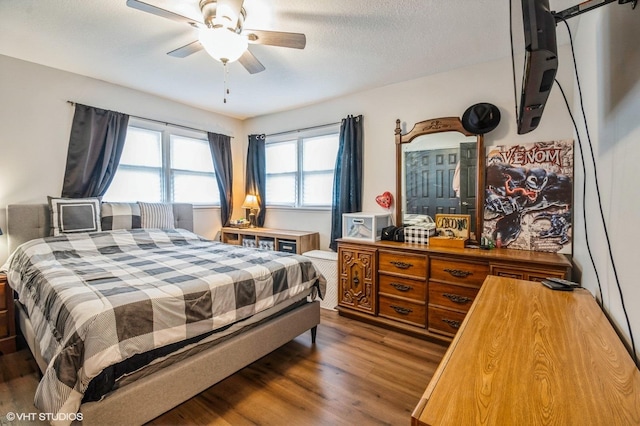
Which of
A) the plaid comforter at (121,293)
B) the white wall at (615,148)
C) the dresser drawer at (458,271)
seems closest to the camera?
the white wall at (615,148)

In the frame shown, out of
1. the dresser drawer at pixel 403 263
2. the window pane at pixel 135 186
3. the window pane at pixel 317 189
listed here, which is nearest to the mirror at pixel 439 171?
the dresser drawer at pixel 403 263

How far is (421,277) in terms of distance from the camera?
8.82ft

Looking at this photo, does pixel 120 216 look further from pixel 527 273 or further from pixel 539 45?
pixel 527 273

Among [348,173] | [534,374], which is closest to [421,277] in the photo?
[348,173]

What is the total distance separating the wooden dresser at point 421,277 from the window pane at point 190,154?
8.44ft

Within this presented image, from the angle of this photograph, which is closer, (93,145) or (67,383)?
(67,383)

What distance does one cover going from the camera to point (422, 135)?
10.3ft

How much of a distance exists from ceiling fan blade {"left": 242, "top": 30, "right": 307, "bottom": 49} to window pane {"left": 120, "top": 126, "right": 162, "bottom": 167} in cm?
249

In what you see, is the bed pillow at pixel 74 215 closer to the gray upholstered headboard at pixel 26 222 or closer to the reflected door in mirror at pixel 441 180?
the gray upholstered headboard at pixel 26 222

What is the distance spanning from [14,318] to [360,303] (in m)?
3.00

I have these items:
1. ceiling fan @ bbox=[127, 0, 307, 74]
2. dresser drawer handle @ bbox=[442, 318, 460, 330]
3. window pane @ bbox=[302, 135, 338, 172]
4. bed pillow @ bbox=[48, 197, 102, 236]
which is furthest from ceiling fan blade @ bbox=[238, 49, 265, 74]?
dresser drawer handle @ bbox=[442, 318, 460, 330]

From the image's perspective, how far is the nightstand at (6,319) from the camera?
2.32 metres

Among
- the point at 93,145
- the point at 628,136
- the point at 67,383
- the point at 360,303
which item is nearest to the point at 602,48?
the point at 628,136

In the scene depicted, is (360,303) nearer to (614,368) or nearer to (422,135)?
(422,135)
